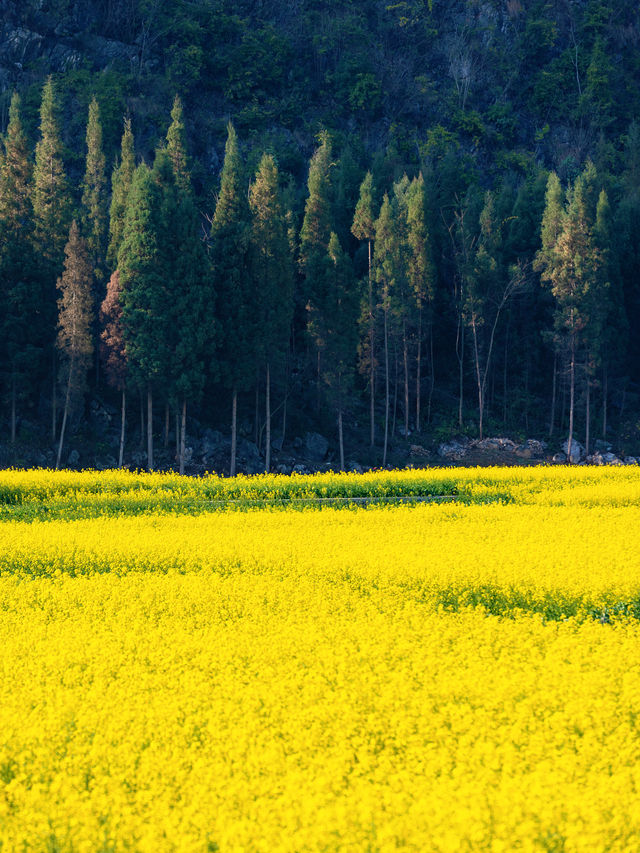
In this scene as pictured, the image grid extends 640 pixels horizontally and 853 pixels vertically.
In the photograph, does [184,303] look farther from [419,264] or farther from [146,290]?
[419,264]

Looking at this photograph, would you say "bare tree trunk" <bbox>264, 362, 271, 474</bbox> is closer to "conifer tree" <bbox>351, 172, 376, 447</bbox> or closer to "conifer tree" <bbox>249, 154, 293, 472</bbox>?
"conifer tree" <bbox>249, 154, 293, 472</bbox>

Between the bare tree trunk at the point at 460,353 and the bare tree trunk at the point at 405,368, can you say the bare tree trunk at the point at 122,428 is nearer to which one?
the bare tree trunk at the point at 405,368

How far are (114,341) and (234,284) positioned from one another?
632 cm

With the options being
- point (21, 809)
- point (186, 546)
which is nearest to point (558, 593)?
point (186, 546)

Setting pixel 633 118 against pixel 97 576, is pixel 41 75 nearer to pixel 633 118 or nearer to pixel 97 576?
pixel 633 118

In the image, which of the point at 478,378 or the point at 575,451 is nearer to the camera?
the point at 575,451

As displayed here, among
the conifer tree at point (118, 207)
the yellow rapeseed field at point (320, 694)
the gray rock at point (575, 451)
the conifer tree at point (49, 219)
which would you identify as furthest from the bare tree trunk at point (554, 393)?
the yellow rapeseed field at point (320, 694)

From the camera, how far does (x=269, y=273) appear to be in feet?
134

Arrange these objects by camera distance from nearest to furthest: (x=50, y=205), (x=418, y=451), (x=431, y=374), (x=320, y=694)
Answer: (x=320, y=694) < (x=50, y=205) < (x=418, y=451) < (x=431, y=374)

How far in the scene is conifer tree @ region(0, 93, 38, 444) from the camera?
39.2 meters

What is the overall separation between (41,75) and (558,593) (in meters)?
67.4

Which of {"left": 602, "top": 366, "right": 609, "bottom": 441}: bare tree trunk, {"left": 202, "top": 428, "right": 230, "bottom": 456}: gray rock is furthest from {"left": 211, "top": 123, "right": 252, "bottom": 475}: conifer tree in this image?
{"left": 602, "top": 366, "right": 609, "bottom": 441}: bare tree trunk

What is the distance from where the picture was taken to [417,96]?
7944 centimetres

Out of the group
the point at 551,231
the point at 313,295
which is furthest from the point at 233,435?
the point at 551,231
